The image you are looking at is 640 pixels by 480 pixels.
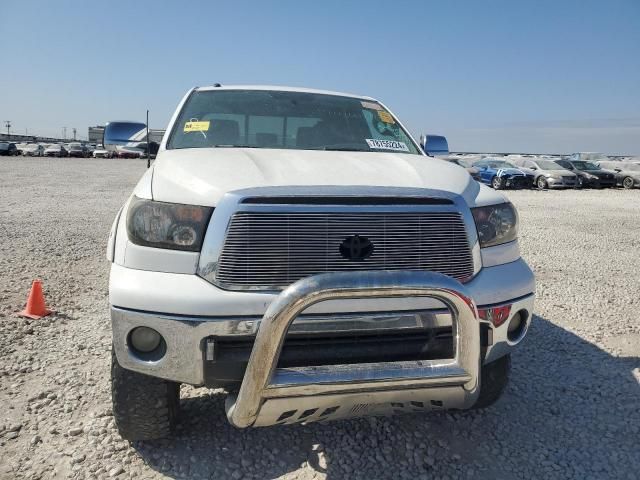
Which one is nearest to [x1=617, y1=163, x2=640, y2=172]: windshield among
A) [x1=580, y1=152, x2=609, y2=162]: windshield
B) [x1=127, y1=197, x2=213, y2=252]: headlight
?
[x1=580, y1=152, x2=609, y2=162]: windshield

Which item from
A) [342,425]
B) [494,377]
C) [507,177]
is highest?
[507,177]

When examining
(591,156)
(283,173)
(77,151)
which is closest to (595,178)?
(591,156)

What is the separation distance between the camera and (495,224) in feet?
8.17

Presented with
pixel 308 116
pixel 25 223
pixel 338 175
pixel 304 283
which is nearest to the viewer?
pixel 304 283

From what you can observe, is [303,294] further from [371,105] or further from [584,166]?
[584,166]

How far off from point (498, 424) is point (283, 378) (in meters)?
1.70

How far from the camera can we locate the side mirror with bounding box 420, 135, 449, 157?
4.19m

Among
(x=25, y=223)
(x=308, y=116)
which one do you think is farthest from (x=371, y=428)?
(x=25, y=223)

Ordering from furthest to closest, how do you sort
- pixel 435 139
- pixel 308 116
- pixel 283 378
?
pixel 435 139
pixel 308 116
pixel 283 378

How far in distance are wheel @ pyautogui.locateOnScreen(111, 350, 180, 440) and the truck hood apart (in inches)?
34.0

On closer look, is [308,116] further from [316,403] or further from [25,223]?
[25,223]

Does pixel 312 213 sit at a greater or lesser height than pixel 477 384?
greater

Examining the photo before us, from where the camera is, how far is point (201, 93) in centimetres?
387

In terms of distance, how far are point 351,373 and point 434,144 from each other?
9.29 feet
